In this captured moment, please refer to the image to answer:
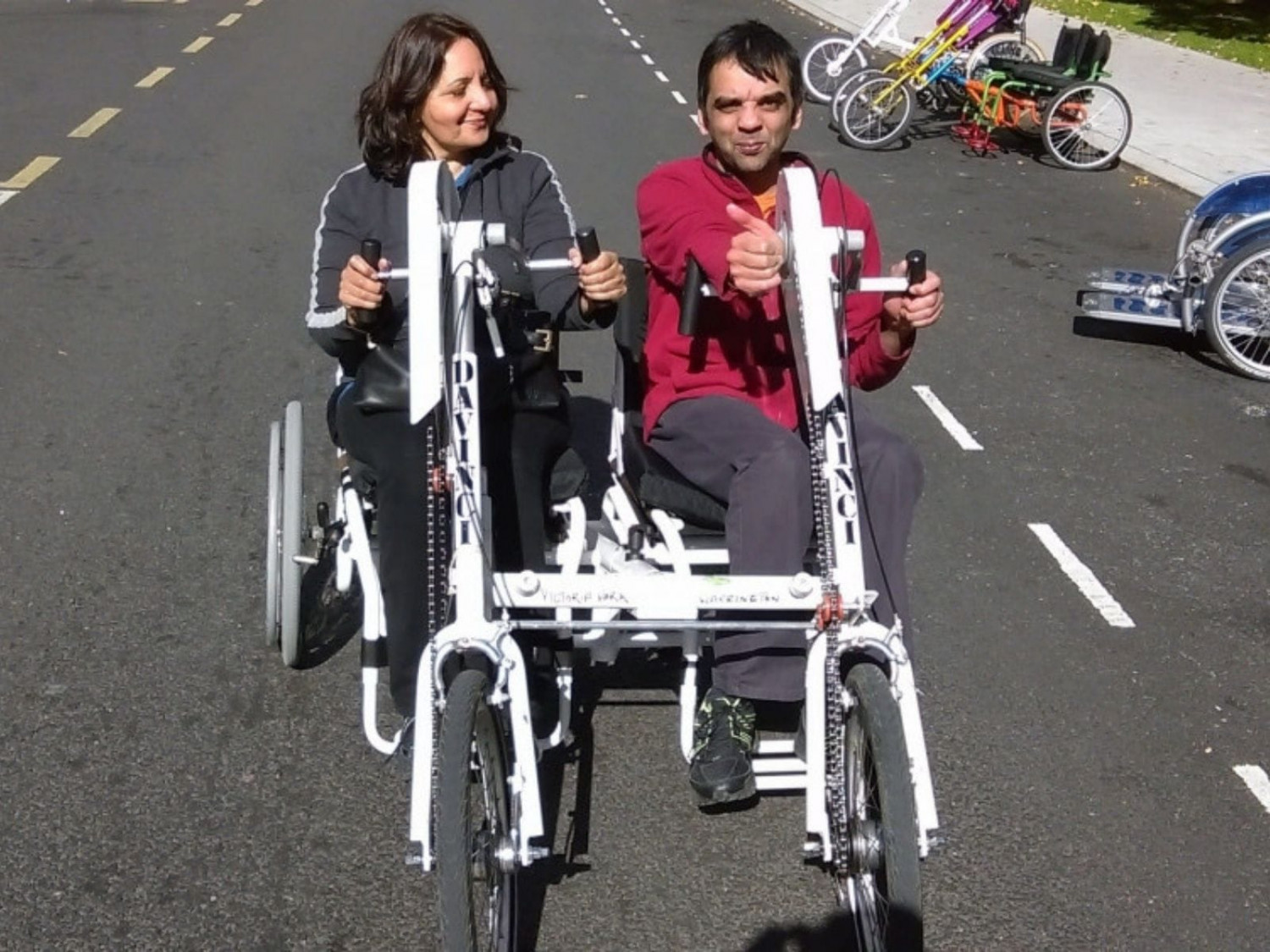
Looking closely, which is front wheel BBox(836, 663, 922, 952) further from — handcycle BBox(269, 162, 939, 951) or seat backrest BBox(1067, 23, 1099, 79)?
seat backrest BBox(1067, 23, 1099, 79)

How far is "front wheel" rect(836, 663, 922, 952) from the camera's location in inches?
104

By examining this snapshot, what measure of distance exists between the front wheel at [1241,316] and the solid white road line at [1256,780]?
3634mm

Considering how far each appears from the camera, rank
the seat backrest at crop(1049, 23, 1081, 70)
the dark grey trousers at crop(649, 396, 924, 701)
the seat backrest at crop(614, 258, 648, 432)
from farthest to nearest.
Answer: the seat backrest at crop(1049, 23, 1081, 70) < the seat backrest at crop(614, 258, 648, 432) < the dark grey trousers at crop(649, 396, 924, 701)

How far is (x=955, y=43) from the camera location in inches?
523

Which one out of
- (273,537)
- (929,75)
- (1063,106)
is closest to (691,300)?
(273,537)

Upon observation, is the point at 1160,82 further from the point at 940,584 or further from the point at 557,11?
the point at 940,584

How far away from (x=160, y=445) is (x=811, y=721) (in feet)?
11.8

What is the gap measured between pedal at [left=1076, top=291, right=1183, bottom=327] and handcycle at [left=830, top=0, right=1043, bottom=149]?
564 centimetres

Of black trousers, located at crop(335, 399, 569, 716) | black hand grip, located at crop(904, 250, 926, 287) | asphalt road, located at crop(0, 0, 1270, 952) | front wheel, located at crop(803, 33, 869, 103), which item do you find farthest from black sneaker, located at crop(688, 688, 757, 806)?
front wheel, located at crop(803, 33, 869, 103)

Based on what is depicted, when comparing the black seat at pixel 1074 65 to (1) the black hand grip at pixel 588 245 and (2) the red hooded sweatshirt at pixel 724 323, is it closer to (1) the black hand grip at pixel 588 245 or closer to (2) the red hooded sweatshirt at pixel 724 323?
(2) the red hooded sweatshirt at pixel 724 323

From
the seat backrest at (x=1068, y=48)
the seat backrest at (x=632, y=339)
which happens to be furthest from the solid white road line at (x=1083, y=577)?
the seat backrest at (x=1068, y=48)

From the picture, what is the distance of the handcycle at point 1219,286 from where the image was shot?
273 inches

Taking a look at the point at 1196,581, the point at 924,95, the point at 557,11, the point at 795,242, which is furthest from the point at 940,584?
the point at 557,11

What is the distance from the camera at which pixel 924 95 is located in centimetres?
1393
